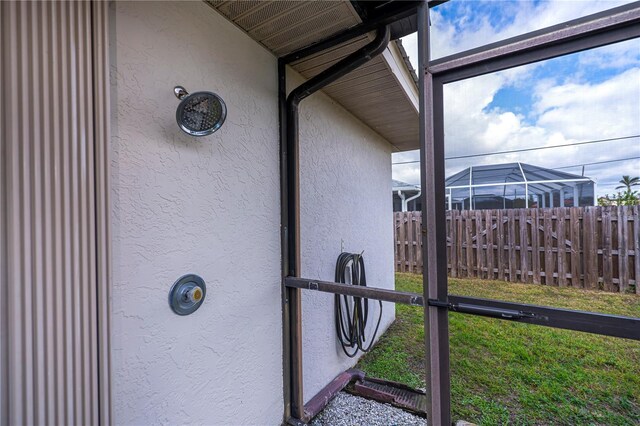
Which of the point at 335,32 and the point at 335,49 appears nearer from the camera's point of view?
the point at 335,32

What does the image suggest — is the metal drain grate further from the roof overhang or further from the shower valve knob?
the roof overhang

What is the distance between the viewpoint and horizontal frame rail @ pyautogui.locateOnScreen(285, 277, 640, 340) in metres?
1.22

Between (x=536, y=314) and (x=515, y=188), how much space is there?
2.21 feet

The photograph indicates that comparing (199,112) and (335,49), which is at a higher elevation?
(335,49)

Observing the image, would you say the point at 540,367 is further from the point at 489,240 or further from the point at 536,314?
the point at 489,240

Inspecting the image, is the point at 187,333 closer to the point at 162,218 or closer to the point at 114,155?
the point at 162,218

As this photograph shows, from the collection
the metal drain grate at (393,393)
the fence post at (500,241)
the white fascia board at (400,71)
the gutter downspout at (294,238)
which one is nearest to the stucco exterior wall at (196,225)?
the gutter downspout at (294,238)

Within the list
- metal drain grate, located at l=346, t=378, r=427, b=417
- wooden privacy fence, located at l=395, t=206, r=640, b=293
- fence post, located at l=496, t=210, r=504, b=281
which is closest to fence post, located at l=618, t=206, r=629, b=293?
wooden privacy fence, located at l=395, t=206, r=640, b=293

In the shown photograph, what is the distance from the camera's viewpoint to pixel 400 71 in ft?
8.57

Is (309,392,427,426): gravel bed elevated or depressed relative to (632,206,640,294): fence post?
depressed

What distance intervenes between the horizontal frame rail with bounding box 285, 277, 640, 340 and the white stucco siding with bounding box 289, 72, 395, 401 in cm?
107

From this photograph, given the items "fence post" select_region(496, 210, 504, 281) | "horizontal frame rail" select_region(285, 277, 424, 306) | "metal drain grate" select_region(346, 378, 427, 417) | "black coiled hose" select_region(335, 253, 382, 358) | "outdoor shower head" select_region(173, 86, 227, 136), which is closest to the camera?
"outdoor shower head" select_region(173, 86, 227, 136)

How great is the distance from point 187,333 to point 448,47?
2.28 m

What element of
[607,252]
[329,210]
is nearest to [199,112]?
[329,210]
